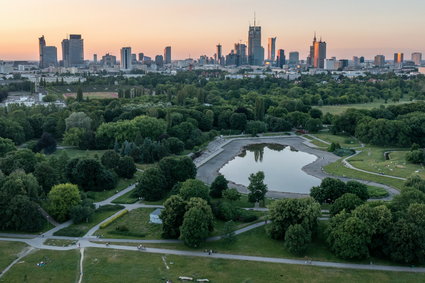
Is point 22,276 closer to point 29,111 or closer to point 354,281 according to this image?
point 354,281

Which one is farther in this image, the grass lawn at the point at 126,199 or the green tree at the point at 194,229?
the grass lawn at the point at 126,199

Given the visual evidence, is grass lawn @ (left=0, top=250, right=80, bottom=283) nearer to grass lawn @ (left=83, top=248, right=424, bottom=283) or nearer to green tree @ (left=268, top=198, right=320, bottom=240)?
grass lawn @ (left=83, top=248, right=424, bottom=283)

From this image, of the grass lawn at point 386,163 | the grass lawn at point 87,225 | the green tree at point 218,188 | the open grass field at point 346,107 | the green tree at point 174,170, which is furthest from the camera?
the open grass field at point 346,107

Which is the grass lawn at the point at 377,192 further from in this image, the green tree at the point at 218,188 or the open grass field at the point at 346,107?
the open grass field at the point at 346,107

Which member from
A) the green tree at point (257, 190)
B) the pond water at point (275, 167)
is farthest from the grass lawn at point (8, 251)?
the pond water at point (275, 167)

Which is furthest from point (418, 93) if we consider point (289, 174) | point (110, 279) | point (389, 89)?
point (110, 279)
